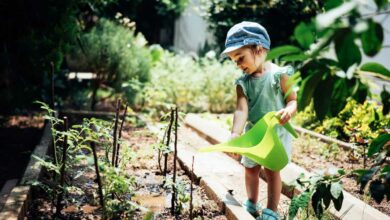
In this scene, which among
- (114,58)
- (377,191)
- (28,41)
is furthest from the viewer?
(114,58)

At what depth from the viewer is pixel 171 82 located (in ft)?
29.4

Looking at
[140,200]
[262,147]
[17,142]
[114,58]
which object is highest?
[114,58]

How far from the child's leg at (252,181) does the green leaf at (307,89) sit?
6.02 feet

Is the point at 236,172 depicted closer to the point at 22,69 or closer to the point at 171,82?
the point at 22,69

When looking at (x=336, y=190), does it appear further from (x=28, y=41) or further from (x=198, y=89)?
(x=198, y=89)

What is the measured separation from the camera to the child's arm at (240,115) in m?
2.98

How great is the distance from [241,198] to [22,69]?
3820 millimetres

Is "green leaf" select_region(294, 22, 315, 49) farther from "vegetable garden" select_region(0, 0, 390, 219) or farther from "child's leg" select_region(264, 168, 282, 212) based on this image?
"child's leg" select_region(264, 168, 282, 212)

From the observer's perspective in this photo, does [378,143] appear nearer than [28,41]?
Yes

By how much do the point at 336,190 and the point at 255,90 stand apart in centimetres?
135

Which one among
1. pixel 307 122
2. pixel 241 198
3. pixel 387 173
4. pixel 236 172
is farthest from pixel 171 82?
pixel 387 173

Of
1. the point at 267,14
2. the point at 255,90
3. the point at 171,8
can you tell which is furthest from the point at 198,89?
the point at 171,8

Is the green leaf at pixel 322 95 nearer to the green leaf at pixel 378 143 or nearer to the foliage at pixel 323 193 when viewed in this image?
the green leaf at pixel 378 143

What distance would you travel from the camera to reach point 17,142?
5785 mm
